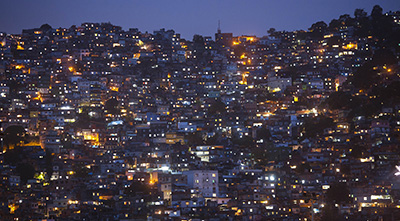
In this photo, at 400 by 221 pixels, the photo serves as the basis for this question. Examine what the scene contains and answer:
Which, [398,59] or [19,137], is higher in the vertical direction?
[398,59]

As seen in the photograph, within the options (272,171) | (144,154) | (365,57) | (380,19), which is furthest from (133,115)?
(380,19)

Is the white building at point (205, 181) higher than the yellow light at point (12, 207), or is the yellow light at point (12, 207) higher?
the white building at point (205, 181)

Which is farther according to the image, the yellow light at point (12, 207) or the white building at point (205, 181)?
the white building at point (205, 181)

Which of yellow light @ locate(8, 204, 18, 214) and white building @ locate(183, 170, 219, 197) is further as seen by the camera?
white building @ locate(183, 170, 219, 197)

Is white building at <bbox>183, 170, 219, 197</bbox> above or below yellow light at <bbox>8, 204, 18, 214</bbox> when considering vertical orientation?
above

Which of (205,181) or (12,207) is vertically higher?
(205,181)

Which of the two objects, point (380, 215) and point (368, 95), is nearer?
point (380, 215)

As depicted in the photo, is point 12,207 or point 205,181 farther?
point 205,181

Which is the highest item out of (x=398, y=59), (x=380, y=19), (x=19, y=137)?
(x=380, y=19)

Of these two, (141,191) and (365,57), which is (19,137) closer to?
(141,191)

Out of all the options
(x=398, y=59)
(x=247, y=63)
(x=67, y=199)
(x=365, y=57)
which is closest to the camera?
(x=67, y=199)

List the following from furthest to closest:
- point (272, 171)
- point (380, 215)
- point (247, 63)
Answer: point (247, 63) → point (272, 171) → point (380, 215)
